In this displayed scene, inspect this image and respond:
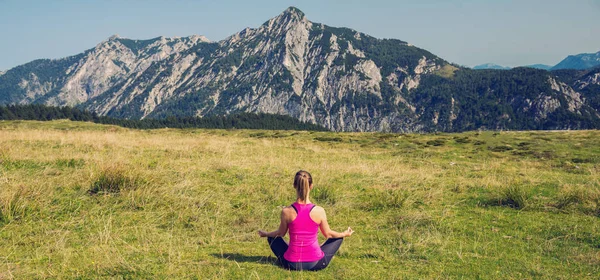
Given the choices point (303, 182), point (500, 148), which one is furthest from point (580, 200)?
point (500, 148)

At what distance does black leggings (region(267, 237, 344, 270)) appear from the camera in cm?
770

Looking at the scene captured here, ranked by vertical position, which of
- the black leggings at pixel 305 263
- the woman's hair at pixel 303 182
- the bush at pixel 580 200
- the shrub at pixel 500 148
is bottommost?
the shrub at pixel 500 148

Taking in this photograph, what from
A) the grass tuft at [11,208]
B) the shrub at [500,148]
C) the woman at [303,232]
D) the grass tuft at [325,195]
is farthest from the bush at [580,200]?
the shrub at [500,148]

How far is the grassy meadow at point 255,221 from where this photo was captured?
7.79 metres

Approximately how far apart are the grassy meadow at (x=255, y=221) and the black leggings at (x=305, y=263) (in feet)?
0.66

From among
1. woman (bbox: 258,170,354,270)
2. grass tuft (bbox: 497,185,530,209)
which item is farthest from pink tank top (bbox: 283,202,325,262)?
grass tuft (bbox: 497,185,530,209)

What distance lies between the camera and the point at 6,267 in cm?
733

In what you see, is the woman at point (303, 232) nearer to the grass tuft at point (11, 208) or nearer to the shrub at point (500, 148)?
the grass tuft at point (11, 208)

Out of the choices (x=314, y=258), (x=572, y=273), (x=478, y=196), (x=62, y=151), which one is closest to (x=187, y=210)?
(x=314, y=258)

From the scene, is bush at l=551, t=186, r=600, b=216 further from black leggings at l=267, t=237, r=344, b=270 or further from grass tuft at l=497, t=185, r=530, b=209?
black leggings at l=267, t=237, r=344, b=270

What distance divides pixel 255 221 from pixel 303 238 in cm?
372

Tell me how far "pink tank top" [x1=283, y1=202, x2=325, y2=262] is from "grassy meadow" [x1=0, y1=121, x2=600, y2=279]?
36 centimetres

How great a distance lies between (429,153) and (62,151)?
2582cm

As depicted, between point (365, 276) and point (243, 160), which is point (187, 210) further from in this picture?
point (243, 160)
